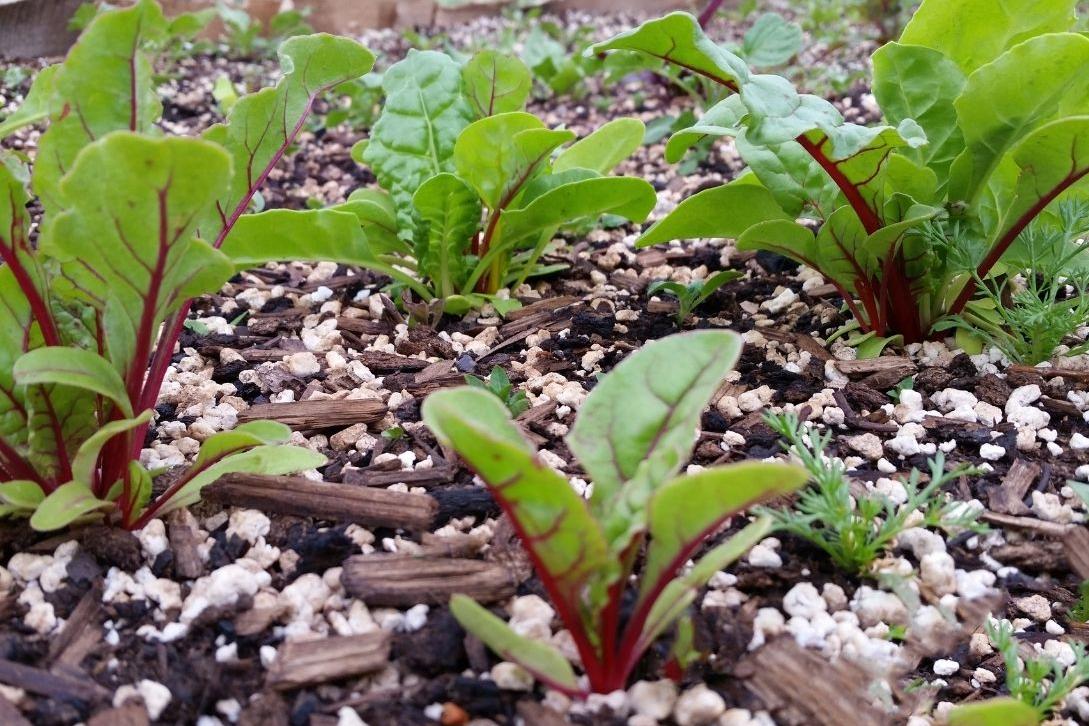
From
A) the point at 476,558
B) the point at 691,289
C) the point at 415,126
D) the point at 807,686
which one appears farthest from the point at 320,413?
the point at 807,686

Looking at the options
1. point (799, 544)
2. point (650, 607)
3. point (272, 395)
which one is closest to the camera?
point (650, 607)

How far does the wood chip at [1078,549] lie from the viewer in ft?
4.68

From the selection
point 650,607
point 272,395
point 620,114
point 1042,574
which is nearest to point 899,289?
point 1042,574

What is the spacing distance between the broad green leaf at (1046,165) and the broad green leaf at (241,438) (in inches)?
51.4

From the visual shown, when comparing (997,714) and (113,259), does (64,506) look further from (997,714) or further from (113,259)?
(997,714)

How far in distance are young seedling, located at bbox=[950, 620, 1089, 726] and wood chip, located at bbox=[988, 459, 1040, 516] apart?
21 centimetres

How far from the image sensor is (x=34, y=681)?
1.18 metres

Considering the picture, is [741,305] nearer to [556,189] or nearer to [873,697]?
[556,189]

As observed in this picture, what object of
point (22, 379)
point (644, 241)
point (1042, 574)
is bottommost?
point (1042, 574)

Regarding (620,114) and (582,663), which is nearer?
(582,663)

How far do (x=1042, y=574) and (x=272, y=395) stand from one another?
137 centimetres

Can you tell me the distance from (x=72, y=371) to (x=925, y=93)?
4.95 feet

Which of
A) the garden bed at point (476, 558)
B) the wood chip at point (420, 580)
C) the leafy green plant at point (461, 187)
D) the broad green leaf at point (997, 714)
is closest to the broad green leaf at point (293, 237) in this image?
the leafy green plant at point (461, 187)

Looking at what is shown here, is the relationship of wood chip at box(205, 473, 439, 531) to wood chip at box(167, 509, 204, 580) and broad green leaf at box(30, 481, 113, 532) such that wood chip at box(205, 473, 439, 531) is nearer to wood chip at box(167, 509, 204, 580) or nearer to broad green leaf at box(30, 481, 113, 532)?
wood chip at box(167, 509, 204, 580)
